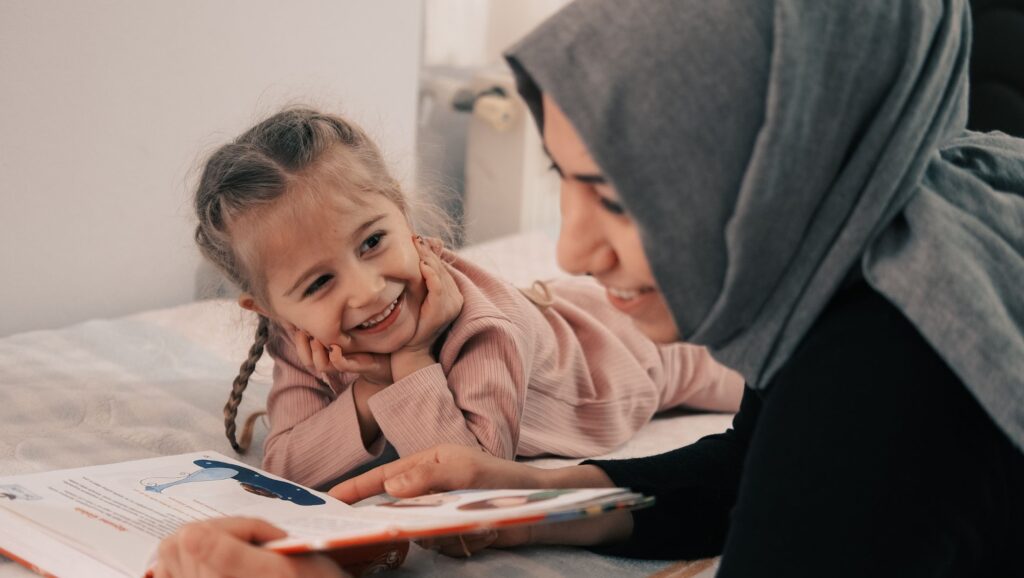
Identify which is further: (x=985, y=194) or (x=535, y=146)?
(x=535, y=146)

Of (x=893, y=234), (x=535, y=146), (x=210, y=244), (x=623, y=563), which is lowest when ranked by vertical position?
(x=535, y=146)

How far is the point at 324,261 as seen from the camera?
1.21 metres

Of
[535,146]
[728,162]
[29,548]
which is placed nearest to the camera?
[728,162]

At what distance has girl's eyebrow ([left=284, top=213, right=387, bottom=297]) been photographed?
1213mm

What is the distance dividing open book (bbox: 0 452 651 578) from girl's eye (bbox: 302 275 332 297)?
20 cm

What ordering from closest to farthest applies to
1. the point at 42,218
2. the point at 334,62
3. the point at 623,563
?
the point at 623,563, the point at 42,218, the point at 334,62

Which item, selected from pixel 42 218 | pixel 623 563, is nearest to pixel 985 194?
pixel 623 563

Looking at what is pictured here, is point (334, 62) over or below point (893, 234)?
below

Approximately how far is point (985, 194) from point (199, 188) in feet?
2.97

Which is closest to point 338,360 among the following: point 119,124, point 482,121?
point 119,124

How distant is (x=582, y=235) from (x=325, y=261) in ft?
1.62

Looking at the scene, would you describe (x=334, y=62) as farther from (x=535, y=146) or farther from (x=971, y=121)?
(x=971, y=121)

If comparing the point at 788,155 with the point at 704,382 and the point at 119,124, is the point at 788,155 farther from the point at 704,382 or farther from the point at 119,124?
the point at 119,124

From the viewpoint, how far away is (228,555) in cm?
77
